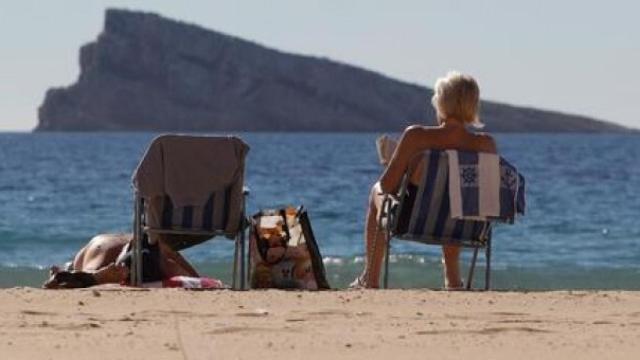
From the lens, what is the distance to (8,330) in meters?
5.15

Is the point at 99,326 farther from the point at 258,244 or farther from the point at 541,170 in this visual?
the point at 541,170

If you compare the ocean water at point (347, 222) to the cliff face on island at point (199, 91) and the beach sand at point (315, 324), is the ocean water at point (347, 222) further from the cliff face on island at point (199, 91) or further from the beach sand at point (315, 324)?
the cliff face on island at point (199, 91)

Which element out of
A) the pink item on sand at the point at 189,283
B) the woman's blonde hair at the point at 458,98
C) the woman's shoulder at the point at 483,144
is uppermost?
the woman's blonde hair at the point at 458,98

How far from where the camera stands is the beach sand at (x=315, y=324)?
15.9ft

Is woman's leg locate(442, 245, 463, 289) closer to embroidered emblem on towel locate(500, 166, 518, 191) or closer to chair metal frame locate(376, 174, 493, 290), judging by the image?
chair metal frame locate(376, 174, 493, 290)

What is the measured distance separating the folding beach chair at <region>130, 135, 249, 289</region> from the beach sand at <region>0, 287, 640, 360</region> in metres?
0.60

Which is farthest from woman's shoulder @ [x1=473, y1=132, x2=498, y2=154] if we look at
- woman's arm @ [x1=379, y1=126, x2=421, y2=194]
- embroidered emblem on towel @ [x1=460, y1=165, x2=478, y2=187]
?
woman's arm @ [x1=379, y1=126, x2=421, y2=194]

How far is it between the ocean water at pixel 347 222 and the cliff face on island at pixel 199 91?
74.8m

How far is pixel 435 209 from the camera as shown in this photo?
6.72m

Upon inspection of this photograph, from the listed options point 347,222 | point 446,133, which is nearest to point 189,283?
point 446,133

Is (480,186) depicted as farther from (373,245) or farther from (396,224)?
(373,245)

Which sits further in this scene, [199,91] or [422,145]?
[199,91]

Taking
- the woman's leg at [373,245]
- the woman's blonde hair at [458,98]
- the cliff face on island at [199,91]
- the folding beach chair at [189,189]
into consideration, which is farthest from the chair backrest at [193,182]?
the cliff face on island at [199,91]

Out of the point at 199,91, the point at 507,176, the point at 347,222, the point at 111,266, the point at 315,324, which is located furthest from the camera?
the point at 199,91
